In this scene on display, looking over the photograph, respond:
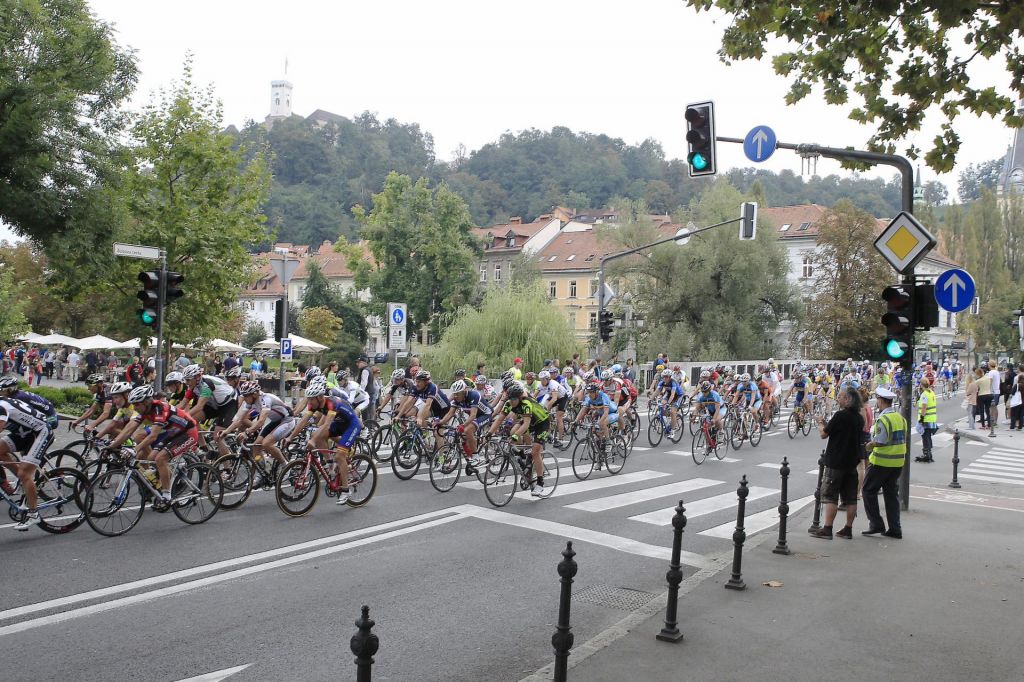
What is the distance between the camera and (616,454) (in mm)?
15922

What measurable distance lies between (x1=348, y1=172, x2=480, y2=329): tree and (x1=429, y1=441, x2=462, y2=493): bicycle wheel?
48.9m

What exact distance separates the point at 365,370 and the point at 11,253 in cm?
4712

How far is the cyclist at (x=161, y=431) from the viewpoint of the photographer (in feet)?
33.0

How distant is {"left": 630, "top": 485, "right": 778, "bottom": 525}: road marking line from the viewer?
11447 millimetres

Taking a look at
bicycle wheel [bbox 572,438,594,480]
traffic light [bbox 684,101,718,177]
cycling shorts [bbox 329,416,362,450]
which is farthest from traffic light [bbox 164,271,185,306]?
traffic light [bbox 684,101,718,177]

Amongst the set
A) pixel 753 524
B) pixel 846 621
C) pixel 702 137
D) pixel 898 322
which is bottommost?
pixel 753 524

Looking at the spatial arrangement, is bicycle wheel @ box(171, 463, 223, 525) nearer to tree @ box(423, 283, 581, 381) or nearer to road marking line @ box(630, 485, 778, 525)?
road marking line @ box(630, 485, 778, 525)

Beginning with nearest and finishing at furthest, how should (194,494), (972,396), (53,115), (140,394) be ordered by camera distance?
(140,394) → (194,494) → (53,115) → (972,396)

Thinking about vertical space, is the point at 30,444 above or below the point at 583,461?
above

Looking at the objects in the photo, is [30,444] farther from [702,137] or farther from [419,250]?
[419,250]

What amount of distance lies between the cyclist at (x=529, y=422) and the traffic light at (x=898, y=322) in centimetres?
468

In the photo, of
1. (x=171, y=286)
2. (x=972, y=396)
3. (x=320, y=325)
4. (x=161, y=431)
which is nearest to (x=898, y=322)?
(x=161, y=431)

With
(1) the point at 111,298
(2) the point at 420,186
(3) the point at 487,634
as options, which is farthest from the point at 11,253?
(3) the point at 487,634

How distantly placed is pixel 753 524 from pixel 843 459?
7.18 feet
